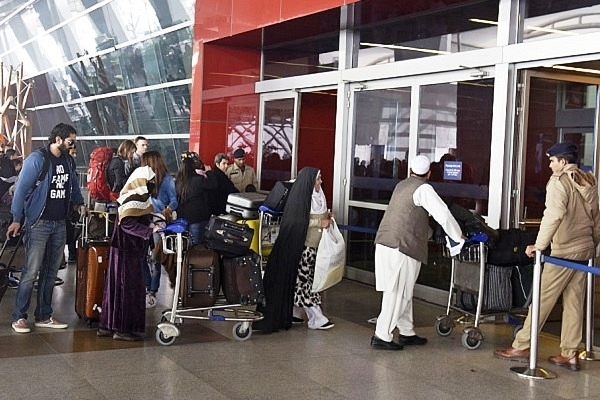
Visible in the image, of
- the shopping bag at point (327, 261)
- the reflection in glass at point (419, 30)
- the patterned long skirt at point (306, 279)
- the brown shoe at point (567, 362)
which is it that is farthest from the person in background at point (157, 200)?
the brown shoe at point (567, 362)

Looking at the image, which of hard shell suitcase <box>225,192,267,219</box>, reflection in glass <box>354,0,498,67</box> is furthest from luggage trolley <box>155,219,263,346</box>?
reflection in glass <box>354,0,498,67</box>

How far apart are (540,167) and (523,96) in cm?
75

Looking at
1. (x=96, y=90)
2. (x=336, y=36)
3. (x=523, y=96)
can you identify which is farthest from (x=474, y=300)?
(x=96, y=90)

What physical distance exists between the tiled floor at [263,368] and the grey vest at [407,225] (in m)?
0.91

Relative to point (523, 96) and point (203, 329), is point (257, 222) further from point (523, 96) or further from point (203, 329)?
point (523, 96)

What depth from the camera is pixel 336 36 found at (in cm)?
1172

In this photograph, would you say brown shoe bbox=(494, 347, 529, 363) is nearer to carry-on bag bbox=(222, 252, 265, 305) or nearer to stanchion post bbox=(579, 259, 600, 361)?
stanchion post bbox=(579, 259, 600, 361)

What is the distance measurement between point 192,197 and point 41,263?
2399 mm

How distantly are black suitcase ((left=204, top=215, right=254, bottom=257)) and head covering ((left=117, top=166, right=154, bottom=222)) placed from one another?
0.55 metres

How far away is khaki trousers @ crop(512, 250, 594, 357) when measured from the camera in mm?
6613

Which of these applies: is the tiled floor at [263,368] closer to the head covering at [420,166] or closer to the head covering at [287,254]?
the head covering at [287,254]

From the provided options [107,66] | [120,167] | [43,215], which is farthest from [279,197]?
[107,66]

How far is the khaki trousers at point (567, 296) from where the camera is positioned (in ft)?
21.7

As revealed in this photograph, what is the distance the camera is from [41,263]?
293 inches
